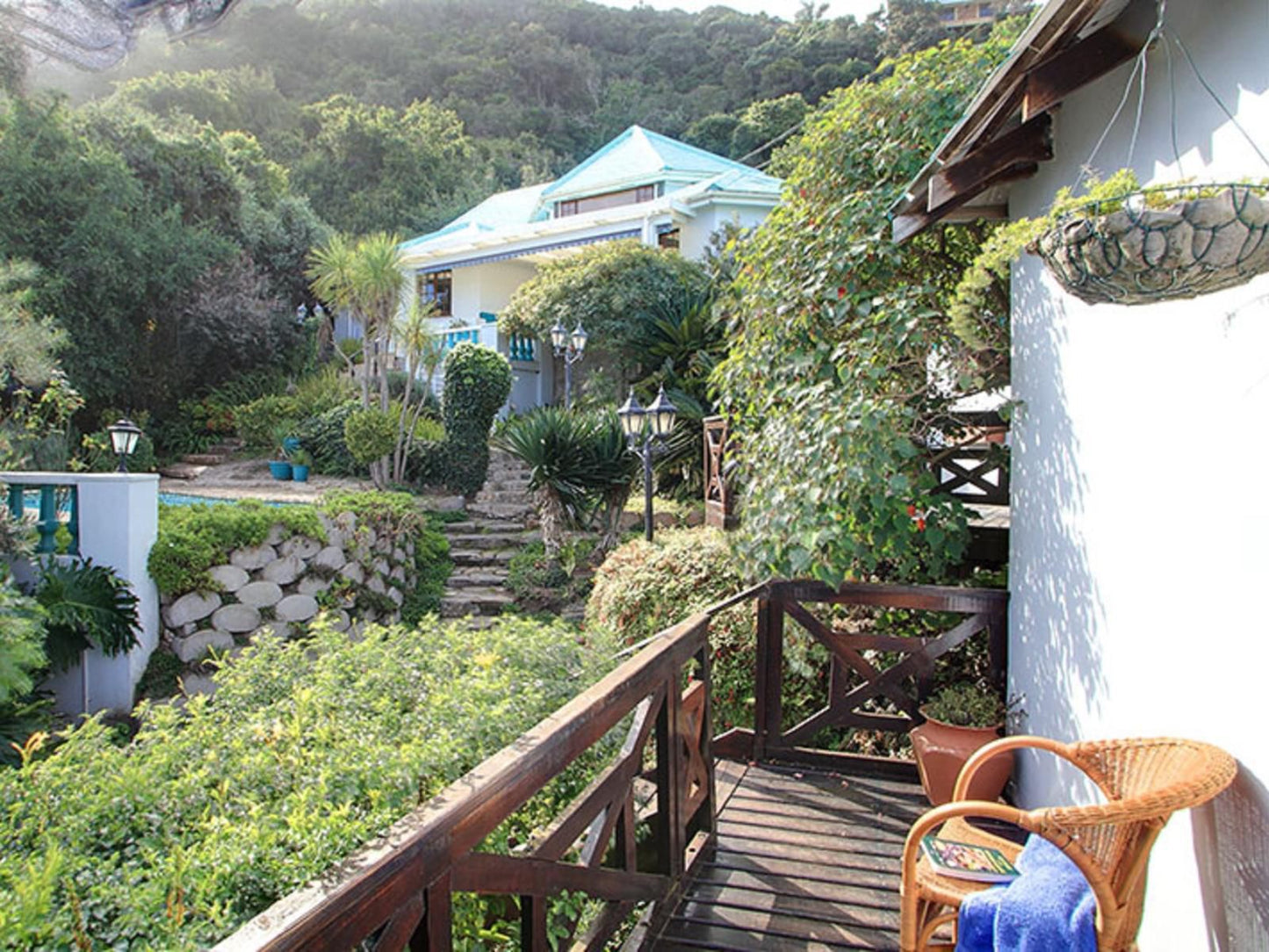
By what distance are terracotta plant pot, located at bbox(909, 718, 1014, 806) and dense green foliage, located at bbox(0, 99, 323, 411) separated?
1322 centimetres

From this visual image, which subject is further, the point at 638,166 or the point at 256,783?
the point at 638,166

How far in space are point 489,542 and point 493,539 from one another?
0.20 ft

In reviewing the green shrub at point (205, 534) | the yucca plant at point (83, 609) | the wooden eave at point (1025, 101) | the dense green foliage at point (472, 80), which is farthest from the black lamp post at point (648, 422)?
the dense green foliage at point (472, 80)

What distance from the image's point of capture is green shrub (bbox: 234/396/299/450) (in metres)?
13.9

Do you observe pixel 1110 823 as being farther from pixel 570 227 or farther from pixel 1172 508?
pixel 570 227

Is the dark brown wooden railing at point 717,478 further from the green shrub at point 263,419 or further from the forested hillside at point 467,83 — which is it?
the forested hillside at point 467,83

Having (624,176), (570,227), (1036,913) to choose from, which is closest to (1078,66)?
(1036,913)

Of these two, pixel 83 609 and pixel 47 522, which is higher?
pixel 47 522

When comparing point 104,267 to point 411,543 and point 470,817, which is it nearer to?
point 411,543

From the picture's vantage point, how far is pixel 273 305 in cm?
1575

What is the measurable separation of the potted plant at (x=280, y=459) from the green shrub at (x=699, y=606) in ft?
25.0

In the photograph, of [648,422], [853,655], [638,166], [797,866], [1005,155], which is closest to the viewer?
[797,866]

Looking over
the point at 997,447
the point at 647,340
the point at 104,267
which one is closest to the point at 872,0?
the point at 647,340

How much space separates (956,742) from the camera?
141 inches
